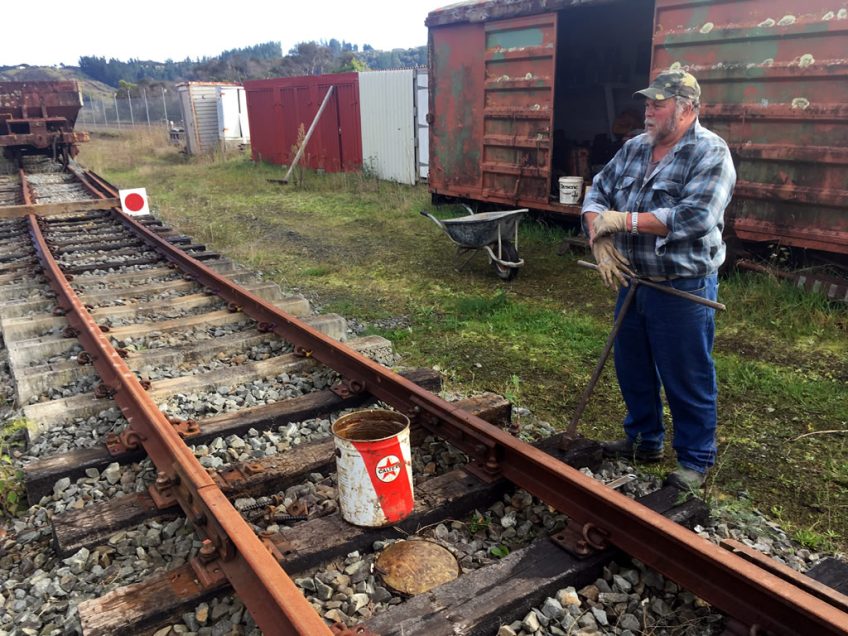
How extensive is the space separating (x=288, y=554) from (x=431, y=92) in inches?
353

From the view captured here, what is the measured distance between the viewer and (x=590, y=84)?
11.0 metres

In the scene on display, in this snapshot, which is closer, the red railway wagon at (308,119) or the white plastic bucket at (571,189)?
the white plastic bucket at (571,189)

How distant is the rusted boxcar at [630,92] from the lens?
614 cm

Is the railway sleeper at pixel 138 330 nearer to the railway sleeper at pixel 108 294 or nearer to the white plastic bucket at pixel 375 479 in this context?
the railway sleeper at pixel 108 294

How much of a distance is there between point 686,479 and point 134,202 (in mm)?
8856

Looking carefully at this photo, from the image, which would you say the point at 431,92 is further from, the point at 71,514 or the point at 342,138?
the point at 71,514

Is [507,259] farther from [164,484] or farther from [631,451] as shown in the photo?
[164,484]

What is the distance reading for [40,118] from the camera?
18.0 m

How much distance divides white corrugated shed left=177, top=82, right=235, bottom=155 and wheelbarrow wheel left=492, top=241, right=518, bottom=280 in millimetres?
20054

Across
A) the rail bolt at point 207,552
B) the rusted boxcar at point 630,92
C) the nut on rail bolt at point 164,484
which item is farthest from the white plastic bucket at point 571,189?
the rail bolt at point 207,552

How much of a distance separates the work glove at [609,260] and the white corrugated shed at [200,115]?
24033 millimetres

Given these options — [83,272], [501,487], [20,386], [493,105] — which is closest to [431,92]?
[493,105]

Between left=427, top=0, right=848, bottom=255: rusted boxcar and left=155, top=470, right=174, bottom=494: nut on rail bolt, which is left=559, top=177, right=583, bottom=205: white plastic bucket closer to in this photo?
left=427, top=0, right=848, bottom=255: rusted boxcar

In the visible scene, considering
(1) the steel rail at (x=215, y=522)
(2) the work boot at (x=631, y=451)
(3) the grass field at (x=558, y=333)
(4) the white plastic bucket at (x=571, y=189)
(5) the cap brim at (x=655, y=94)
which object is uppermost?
(5) the cap brim at (x=655, y=94)
